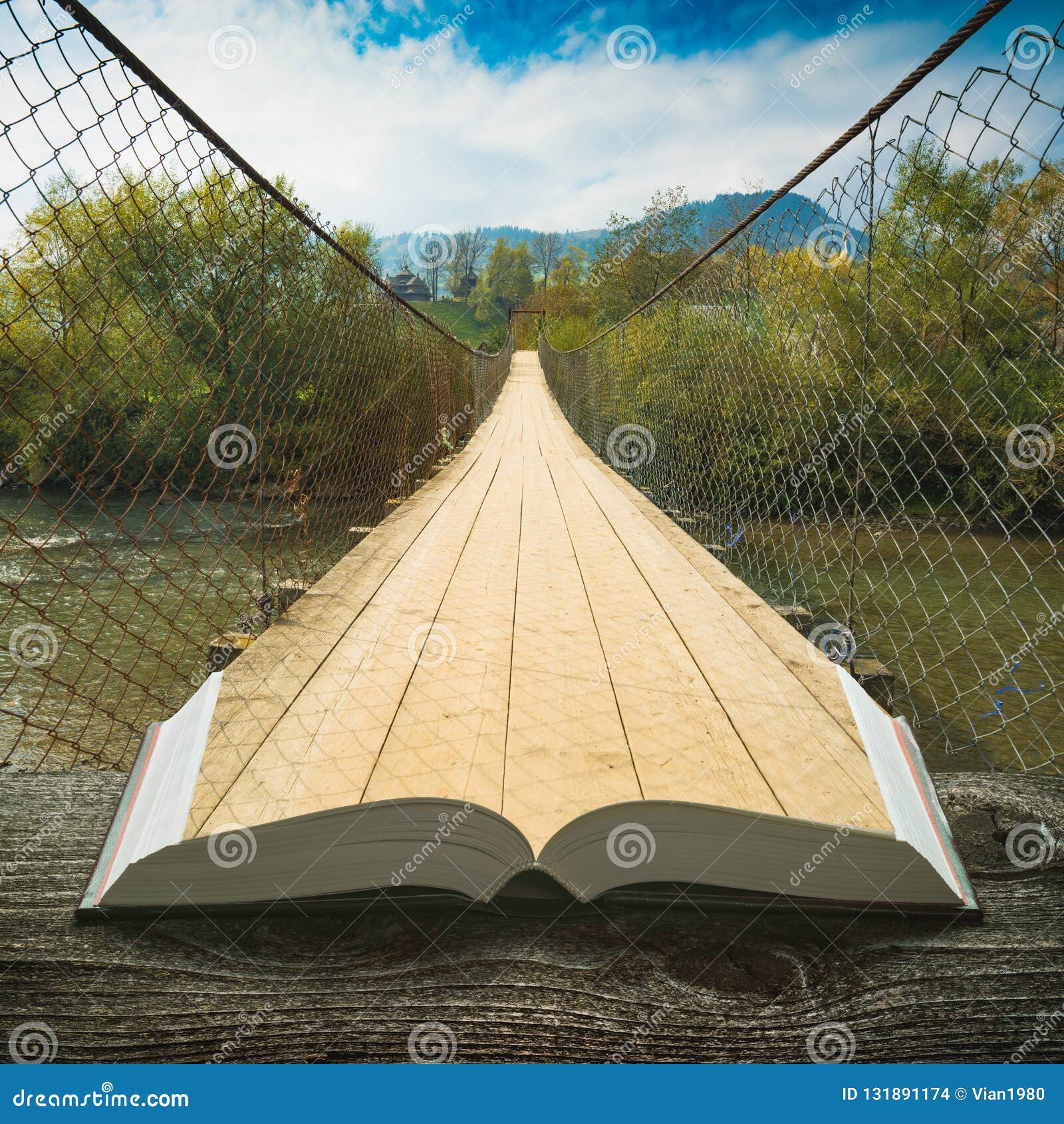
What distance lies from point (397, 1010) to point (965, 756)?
392cm

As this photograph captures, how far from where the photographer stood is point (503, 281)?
7125 cm

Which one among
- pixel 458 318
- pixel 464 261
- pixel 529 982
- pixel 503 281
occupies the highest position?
pixel 464 261

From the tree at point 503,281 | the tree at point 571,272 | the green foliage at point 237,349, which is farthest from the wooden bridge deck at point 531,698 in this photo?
the tree at point 503,281

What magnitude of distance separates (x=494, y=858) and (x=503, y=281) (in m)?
76.1

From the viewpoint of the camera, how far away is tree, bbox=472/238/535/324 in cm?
7006

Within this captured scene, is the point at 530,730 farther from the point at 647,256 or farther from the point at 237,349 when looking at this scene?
the point at 647,256

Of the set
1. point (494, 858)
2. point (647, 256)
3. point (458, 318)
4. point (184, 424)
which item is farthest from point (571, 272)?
point (494, 858)

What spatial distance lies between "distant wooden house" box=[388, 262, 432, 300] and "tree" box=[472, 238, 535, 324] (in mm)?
5465

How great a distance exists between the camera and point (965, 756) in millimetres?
3645

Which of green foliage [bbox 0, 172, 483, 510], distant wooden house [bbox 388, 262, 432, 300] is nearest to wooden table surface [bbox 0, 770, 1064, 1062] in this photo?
green foliage [bbox 0, 172, 483, 510]

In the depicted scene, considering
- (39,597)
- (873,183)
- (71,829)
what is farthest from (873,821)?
(39,597)

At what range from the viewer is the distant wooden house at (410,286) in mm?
54188

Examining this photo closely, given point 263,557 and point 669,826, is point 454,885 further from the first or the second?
point 263,557

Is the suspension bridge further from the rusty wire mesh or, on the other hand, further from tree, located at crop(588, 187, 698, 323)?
tree, located at crop(588, 187, 698, 323)
